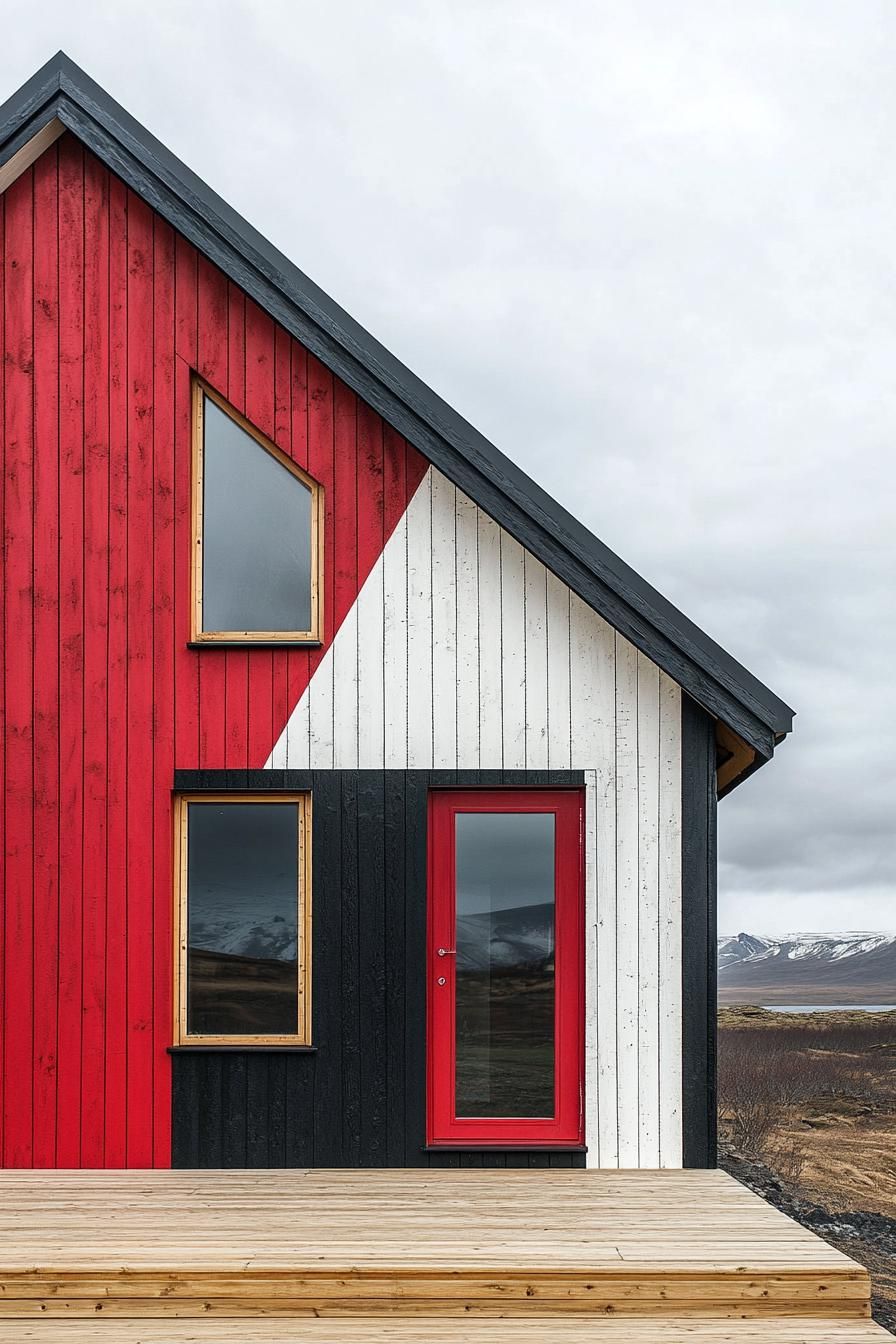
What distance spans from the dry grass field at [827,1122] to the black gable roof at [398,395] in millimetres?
4257

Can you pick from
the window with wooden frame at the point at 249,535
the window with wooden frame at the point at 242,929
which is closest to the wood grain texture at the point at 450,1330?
the window with wooden frame at the point at 242,929

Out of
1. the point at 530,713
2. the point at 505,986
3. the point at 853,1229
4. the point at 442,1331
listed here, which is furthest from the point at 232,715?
the point at 853,1229

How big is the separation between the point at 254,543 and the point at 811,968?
120789 millimetres

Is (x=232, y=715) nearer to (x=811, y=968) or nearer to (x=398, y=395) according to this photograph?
(x=398, y=395)

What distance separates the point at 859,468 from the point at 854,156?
17.5m

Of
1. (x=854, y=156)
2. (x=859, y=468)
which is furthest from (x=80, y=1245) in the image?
(x=859, y=468)

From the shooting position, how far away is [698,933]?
6805mm

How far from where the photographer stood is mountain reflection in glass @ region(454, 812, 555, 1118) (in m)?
6.82

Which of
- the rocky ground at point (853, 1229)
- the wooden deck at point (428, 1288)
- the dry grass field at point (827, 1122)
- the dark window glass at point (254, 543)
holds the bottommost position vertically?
the dry grass field at point (827, 1122)

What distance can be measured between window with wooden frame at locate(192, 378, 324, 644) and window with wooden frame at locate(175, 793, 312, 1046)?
3.28 ft

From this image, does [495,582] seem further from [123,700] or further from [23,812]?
[23,812]

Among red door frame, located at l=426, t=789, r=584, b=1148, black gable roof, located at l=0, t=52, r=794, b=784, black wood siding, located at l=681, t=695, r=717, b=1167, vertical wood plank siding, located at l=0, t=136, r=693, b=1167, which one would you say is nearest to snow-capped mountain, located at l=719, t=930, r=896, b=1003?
black wood siding, located at l=681, t=695, r=717, b=1167

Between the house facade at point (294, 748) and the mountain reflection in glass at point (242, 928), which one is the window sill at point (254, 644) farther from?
the mountain reflection in glass at point (242, 928)

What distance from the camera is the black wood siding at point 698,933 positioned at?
22.0 feet
